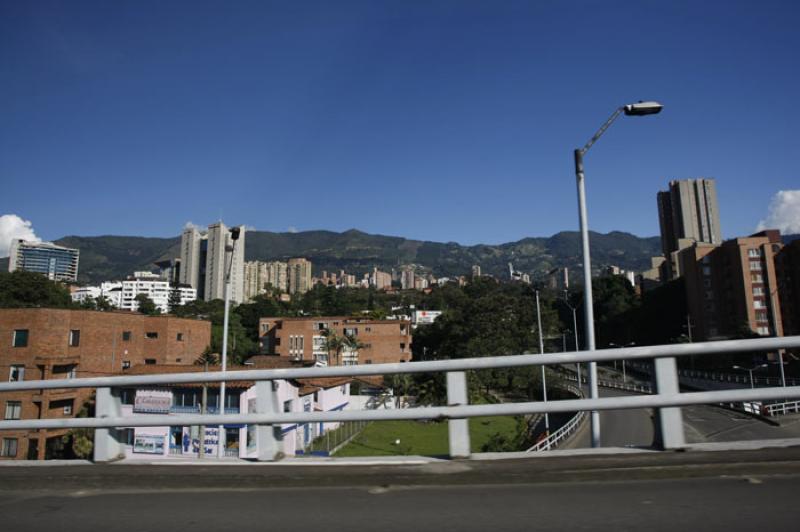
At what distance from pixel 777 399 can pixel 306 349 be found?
86548mm

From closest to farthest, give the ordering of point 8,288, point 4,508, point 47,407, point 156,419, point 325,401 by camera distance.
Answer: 1. point 4,508
2. point 156,419
3. point 47,407
4. point 325,401
5. point 8,288

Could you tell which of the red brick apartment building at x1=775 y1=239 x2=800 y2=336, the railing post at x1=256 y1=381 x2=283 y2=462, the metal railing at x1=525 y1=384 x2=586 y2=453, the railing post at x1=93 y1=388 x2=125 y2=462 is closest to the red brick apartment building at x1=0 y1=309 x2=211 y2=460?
the metal railing at x1=525 y1=384 x2=586 y2=453

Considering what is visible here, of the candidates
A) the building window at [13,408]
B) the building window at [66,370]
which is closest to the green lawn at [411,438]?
the building window at [13,408]

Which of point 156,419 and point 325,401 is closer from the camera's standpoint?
point 156,419

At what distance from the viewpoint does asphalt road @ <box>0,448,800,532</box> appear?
3.28 metres

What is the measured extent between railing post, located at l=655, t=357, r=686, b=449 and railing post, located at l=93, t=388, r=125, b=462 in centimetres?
471

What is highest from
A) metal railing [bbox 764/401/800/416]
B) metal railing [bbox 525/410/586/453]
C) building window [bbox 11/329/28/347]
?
building window [bbox 11/329/28/347]

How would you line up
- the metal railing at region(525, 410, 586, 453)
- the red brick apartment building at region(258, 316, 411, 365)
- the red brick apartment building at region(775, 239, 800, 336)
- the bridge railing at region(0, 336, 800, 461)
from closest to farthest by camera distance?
the bridge railing at region(0, 336, 800, 461) < the metal railing at region(525, 410, 586, 453) < the red brick apartment building at region(775, 239, 800, 336) < the red brick apartment building at region(258, 316, 411, 365)

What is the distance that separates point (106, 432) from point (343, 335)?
258 feet

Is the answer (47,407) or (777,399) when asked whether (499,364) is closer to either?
(777,399)

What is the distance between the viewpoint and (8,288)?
256 feet

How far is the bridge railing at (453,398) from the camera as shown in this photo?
4152 mm

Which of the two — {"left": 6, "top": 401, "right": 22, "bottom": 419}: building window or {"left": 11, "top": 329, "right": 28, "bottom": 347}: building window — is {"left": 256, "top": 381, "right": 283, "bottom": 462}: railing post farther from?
{"left": 11, "top": 329, "right": 28, "bottom": 347}: building window

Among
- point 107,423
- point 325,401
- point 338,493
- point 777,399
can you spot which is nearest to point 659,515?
point 777,399
